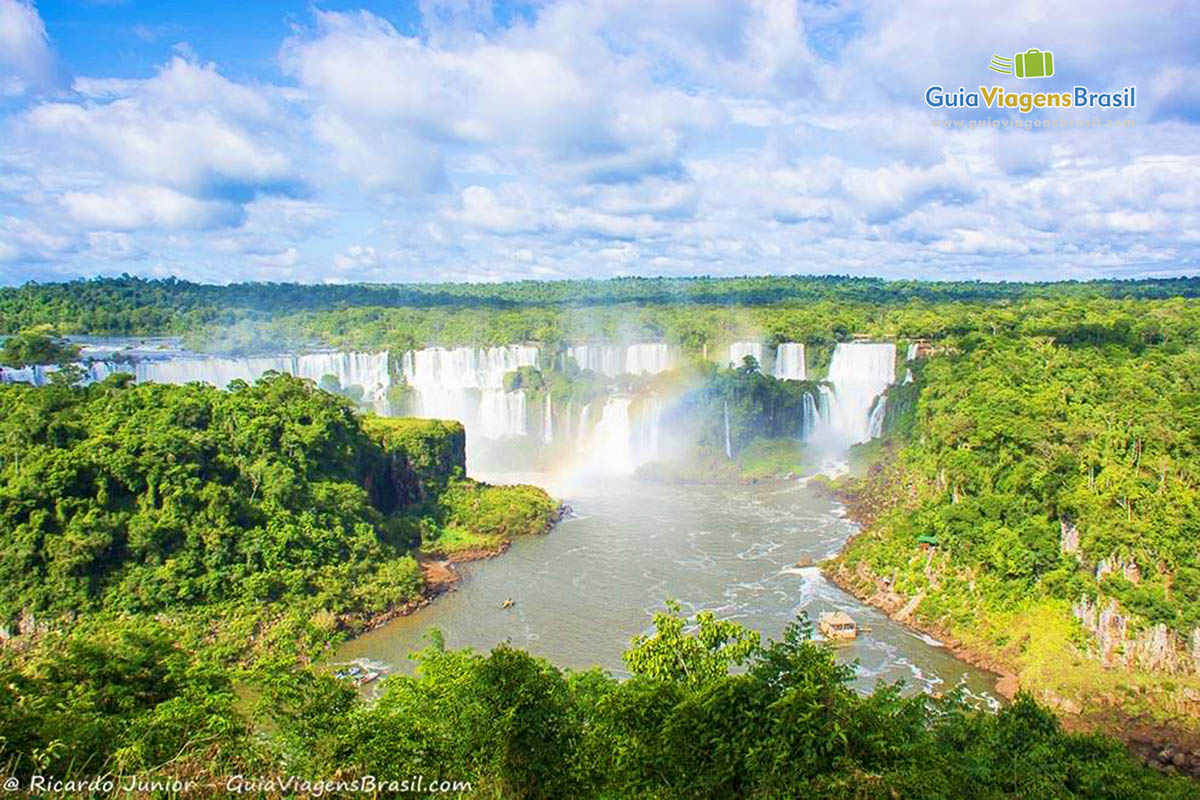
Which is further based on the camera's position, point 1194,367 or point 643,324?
point 643,324

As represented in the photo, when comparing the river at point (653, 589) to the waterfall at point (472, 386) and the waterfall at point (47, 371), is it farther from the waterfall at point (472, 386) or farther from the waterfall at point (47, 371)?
the waterfall at point (47, 371)

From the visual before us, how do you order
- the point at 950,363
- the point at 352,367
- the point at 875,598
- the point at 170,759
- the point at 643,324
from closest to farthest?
the point at 170,759 < the point at 875,598 < the point at 950,363 < the point at 352,367 < the point at 643,324

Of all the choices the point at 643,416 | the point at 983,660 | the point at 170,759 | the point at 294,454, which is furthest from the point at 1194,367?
the point at 170,759

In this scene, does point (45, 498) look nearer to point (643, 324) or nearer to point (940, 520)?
point (940, 520)

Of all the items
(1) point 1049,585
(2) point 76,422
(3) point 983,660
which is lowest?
(3) point 983,660

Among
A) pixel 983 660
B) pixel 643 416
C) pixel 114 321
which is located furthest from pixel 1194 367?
pixel 114 321

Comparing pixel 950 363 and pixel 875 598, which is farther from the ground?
pixel 950 363

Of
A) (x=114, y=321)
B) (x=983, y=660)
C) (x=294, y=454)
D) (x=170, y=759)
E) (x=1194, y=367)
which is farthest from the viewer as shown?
(x=114, y=321)
